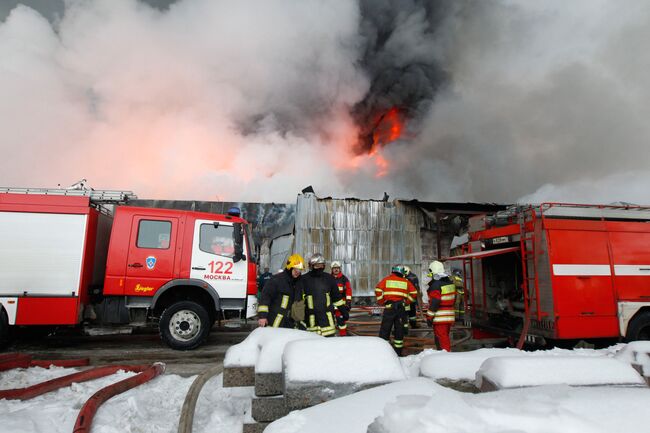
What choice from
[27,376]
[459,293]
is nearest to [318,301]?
[27,376]

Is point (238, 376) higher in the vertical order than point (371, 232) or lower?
lower

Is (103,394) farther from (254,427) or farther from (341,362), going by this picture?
(341,362)

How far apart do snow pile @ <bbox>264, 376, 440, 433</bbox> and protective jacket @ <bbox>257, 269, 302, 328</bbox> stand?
11.1 ft

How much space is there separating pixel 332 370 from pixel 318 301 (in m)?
3.03

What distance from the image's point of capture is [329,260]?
15438mm

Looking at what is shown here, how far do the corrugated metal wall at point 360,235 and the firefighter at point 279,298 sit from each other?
391 inches

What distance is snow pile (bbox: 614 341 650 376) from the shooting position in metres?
3.13

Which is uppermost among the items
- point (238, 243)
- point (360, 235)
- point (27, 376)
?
point (360, 235)

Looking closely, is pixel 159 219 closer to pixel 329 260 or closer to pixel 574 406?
pixel 574 406

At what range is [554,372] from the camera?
7.16 feet

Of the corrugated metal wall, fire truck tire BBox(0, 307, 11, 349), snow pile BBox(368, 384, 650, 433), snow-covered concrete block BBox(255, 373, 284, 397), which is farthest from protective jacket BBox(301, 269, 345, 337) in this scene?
the corrugated metal wall

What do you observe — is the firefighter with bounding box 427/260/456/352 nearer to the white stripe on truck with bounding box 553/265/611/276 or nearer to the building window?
the white stripe on truck with bounding box 553/265/611/276

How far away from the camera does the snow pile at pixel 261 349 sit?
108 inches

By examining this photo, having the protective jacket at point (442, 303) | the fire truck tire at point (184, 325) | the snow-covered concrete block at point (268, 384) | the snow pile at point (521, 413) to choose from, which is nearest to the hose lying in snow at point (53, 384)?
the fire truck tire at point (184, 325)
